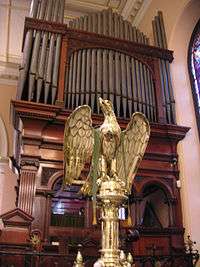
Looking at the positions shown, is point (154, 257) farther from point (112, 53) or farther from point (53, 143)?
point (112, 53)

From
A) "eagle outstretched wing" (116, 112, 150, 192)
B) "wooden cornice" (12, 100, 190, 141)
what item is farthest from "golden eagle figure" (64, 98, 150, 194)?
"wooden cornice" (12, 100, 190, 141)

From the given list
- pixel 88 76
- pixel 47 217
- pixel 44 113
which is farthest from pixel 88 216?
pixel 88 76

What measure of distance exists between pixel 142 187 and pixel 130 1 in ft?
17.3

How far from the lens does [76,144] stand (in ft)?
9.91

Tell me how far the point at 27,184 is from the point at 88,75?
2.31 m

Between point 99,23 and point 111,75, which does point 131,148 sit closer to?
point 111,75

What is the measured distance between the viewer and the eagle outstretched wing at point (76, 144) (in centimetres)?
295

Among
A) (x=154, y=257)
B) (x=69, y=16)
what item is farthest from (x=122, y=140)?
(x=69, y=16)

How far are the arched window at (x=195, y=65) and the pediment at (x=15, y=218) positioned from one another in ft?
12.4

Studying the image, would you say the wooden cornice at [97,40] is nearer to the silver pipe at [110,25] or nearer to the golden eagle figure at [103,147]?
the silver pipe at [110,25]

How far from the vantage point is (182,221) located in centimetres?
594

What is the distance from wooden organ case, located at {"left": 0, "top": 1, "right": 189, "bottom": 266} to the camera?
5453mm

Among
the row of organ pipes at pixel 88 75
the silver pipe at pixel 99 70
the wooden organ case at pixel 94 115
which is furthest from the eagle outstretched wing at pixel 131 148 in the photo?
the silver pipe at pixel 99 70

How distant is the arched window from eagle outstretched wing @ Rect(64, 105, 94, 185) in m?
4.22
